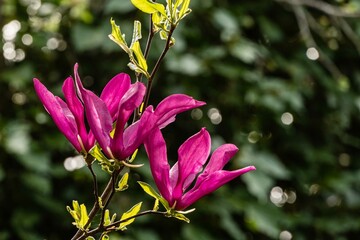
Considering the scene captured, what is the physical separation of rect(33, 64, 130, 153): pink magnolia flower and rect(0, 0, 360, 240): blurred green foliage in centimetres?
113

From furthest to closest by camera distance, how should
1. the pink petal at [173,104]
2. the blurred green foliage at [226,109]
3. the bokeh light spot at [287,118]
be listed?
the bokeh light spot at [287,118], the blurred green foliage at [226,109], the pink petal at [173,104]

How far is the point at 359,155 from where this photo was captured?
229cm

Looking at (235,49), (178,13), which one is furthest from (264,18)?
(178,13)

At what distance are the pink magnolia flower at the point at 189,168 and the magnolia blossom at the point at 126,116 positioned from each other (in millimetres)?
12

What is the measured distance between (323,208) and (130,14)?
2.90 feet

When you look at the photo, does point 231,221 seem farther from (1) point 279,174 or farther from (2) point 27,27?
(2) point 27,27

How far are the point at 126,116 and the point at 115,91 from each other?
3cm

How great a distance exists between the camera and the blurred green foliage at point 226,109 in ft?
5.71

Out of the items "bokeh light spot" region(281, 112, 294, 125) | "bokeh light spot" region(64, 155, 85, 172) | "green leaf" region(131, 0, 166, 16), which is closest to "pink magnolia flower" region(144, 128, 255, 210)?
"green leaf" region(131, 0, 166, 16)

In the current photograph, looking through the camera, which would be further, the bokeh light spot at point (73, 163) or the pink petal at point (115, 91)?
the bokeh light spot at point (73, 163)

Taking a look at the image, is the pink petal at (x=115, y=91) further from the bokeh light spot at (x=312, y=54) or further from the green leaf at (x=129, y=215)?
the bokeh light spot at (x=312, y=54)

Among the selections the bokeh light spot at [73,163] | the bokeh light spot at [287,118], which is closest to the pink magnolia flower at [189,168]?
the bokeh light spot at [73,163]

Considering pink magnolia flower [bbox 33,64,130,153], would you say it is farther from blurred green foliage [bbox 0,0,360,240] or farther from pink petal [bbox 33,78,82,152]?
blurred green foliage [bbox 0,0,360,240]

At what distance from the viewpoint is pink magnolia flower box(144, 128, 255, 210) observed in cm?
48
